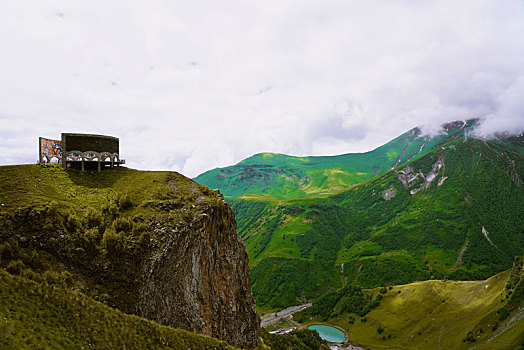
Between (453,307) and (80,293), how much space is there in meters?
143

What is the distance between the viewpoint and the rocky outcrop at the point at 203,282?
105 ft

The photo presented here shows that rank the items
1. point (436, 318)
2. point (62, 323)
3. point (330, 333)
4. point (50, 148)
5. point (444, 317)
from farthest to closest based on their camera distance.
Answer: point (330, 333) → point (436, 318) → point (444, 317) → point (50, 148) → point (62, 323)

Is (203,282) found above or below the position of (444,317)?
above

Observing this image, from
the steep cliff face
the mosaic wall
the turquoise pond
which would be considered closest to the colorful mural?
the mosaic wall

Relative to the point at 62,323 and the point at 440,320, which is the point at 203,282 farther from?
the point at 440,320

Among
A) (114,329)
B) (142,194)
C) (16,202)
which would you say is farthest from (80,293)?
(142,194)

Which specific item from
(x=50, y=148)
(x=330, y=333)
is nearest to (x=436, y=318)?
(x=330, y=333)

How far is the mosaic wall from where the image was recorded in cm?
4097

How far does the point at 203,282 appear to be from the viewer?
39.0 meters

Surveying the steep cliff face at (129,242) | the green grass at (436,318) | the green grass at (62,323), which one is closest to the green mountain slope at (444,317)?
the green grass at (436,318)

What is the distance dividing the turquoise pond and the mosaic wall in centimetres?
14340

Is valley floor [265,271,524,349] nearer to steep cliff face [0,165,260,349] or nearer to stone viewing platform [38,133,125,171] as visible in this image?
steep cliff face [0,165,260,349]

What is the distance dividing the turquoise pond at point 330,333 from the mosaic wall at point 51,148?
470 ft

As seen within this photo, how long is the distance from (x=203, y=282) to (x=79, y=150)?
28702 mm
